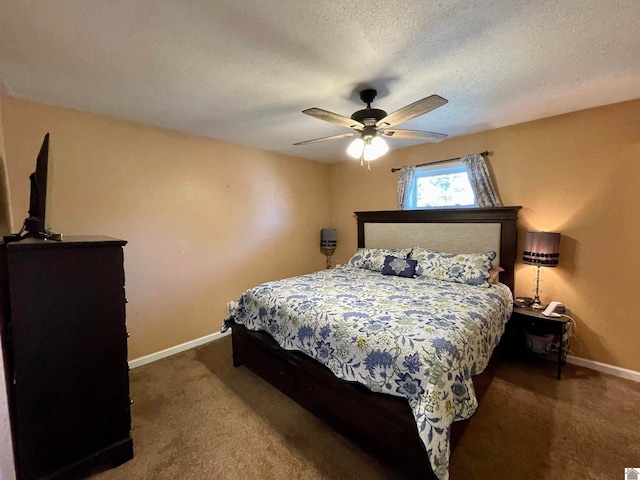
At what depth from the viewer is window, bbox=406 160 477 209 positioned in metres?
3.30

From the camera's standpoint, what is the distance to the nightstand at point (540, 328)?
2.37 meters

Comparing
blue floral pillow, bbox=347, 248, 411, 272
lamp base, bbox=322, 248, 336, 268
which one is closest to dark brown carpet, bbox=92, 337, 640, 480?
blue floral pillow, bbox=347, 248, 411, 272

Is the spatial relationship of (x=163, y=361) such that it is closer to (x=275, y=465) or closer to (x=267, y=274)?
(x=267, y=274)

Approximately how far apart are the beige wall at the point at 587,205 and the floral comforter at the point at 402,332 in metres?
0.69

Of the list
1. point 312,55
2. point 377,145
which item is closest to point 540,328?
point 377,145

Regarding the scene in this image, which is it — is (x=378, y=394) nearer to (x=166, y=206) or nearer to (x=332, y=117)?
(x=332, y=117)

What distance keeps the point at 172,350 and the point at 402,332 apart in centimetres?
258

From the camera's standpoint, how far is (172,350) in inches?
118

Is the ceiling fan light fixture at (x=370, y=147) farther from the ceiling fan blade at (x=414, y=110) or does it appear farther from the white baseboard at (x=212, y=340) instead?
the white baseboard at (x=212, y=340)

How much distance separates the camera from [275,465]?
161cm

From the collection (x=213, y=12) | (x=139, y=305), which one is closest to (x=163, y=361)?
(x=139, y=305)

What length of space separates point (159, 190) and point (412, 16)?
266 centimetres

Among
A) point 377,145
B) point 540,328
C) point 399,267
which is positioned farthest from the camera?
point 399,267

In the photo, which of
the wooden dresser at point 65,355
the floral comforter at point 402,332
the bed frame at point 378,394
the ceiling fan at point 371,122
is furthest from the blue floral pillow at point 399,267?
the wooden dresser at point 65,355
